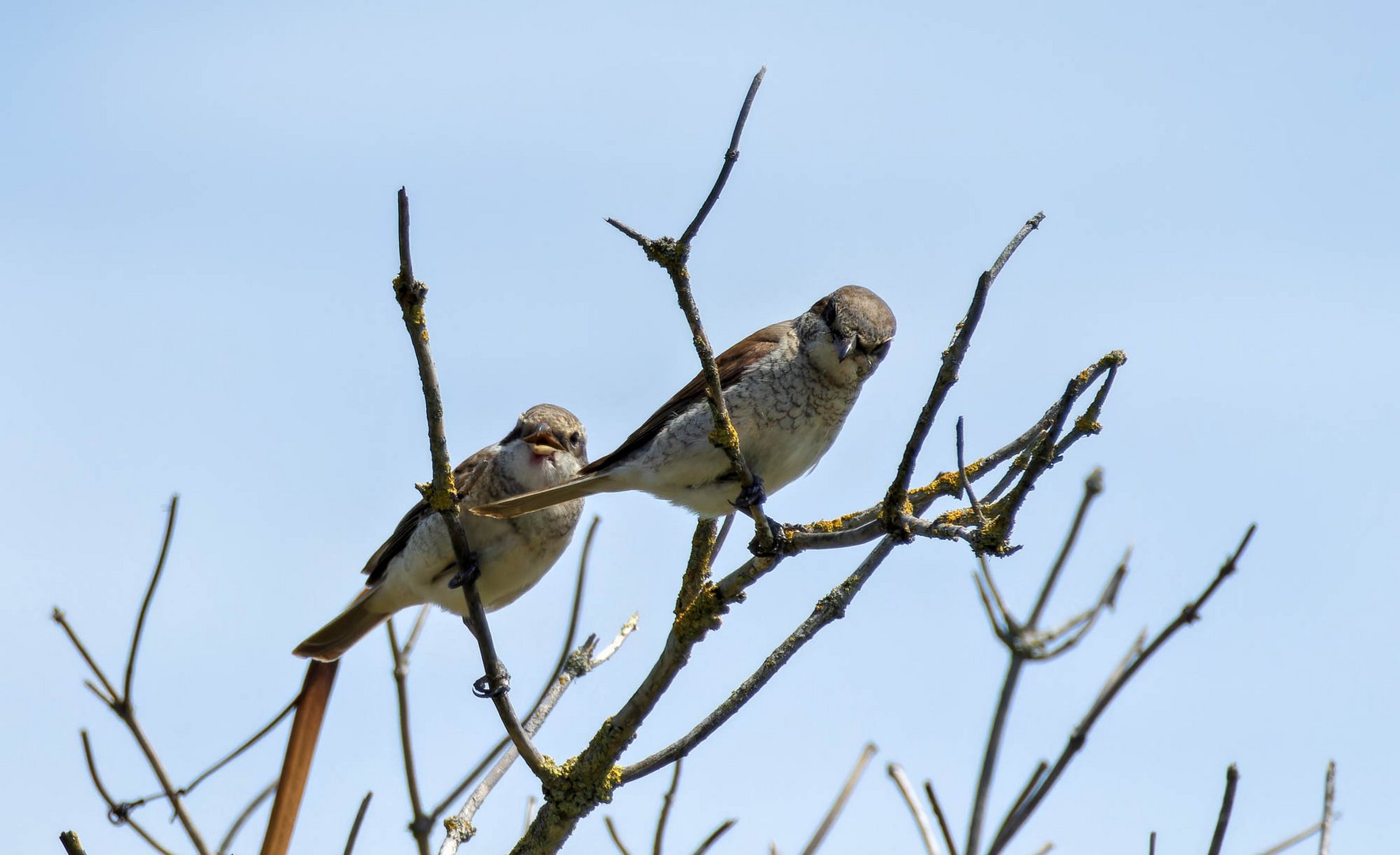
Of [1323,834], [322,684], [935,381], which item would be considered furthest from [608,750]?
[1323,834]

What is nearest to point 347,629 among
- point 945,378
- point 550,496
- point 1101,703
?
point 550,496

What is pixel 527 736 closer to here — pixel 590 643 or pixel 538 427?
pixel 590 643

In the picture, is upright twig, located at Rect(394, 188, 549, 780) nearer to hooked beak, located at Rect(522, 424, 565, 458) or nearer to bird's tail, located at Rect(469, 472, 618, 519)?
bird's tail, located at Rect(469, 472, 618, 519)

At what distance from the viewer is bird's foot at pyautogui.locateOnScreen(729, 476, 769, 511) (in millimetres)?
3848

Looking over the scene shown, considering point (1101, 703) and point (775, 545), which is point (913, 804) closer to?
point (1101, 703)

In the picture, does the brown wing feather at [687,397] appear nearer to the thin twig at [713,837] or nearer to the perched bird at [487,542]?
the perched bird at [487,542]

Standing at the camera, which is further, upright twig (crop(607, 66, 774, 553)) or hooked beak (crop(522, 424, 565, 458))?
hooked beak (crop(522, 424, 565, 458))

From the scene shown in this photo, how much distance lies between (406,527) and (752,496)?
2689mm

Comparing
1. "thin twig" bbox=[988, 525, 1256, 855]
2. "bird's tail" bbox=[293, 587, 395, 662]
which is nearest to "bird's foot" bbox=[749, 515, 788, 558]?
"thin twig" bbox=[988, 525, 1256, 855]

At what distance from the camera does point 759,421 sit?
201 inches

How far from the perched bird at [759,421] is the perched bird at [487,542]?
1.98 feet

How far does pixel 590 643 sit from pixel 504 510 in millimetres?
647

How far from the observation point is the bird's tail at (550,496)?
513 centimetres

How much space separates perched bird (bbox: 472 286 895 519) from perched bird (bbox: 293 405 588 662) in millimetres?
605
